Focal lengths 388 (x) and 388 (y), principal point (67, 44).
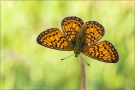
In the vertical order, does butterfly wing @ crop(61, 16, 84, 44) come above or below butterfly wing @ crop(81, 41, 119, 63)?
above

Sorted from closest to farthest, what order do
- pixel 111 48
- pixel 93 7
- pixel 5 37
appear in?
pixel 111 48 < pixel 5 37 < pixel 93 7

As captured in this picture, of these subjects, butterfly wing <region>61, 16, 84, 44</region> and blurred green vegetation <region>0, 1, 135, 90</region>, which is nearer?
butterfly wing <region>61, 16, 84, 44</region>

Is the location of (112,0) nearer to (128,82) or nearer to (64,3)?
(64,3)

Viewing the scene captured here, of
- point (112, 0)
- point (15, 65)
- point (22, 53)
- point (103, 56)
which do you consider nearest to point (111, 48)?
point (103, 56)

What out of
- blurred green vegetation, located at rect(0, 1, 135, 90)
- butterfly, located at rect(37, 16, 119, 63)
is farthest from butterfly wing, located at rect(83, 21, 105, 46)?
blurred green vegetation, located at rect(0, 1, 135, 90)

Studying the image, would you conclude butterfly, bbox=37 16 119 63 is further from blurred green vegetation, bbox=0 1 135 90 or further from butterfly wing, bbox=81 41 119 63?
blurred green vegetation, bbox=0 1 135 90

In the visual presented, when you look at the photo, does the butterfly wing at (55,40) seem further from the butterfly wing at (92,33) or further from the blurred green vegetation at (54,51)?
the blurred green vegetation at (54,51)

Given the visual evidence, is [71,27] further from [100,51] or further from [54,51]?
[54,51]
